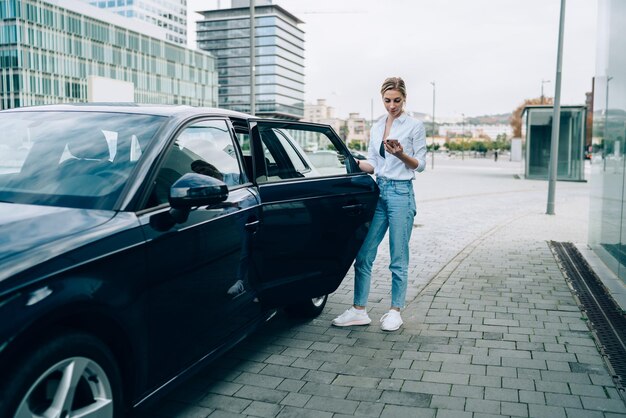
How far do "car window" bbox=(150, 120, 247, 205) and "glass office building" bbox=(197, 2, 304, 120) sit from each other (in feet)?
447

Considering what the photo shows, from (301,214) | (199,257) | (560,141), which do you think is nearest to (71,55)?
(560,141)

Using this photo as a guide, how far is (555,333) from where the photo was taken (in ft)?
16.0

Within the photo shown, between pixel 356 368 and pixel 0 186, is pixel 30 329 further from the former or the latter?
pixel 356 368

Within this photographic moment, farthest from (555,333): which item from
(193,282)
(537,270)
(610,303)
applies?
(193,282)

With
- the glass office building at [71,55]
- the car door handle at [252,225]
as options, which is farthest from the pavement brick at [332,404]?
the glass office building at [71,55]

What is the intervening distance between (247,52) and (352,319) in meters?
145

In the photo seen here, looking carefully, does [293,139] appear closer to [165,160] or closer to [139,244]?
[165,160]

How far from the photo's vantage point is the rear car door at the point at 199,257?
2.88m

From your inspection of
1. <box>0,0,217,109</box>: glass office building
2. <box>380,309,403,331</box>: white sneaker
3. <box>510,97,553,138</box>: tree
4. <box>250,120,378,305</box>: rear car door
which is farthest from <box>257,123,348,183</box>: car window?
<box>510,97,553,138</box>: tree

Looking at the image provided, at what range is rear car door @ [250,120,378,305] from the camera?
3.98 metres

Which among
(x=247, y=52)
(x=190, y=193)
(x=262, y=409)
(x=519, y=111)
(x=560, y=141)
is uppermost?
(x=247, y=52)

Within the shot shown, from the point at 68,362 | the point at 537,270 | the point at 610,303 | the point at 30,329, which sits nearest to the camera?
the point at 30,329

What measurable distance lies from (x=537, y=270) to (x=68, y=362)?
618cm

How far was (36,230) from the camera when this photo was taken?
2.44 metres
